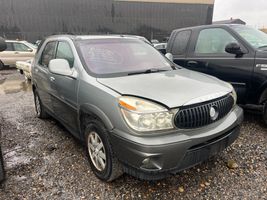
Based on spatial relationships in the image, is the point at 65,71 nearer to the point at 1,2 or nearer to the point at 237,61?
the point at 237,61

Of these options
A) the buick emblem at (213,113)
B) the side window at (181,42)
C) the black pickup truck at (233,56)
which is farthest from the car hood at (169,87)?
the side window at (181,42)

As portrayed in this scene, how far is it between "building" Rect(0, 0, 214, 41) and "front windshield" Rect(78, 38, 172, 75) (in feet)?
103

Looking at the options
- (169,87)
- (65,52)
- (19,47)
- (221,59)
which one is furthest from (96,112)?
(19,47)

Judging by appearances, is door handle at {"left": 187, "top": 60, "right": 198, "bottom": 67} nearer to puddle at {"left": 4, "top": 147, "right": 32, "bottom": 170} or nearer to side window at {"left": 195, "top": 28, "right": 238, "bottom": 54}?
side window at {"left": 195, "top": 28, "right": 238, "bottom": 54}

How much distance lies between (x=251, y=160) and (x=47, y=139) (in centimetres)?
319

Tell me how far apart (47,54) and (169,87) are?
265 cm

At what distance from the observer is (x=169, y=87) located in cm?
242

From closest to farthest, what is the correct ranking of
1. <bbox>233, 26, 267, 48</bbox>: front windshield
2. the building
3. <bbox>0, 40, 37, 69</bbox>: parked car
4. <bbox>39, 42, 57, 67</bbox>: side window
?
<bbox>39, 42, 57, 67</bbox>: side window, <bbox>233, 26, 267, 48</bbox>: front windshield, <bbox>0, 40, 37, 69</bbox>: parked car, the building

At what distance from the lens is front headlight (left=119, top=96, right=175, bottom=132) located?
2.06m

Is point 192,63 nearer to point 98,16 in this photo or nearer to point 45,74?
point 45,74

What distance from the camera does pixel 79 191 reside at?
2.52 m

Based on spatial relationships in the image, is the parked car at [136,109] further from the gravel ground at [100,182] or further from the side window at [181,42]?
the side window at [181,42]

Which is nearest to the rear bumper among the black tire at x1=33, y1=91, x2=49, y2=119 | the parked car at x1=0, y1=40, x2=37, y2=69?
the black tire at x1=33, y1=91, x2=49, y2=119

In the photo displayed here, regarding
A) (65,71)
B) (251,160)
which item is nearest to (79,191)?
(65,71)
